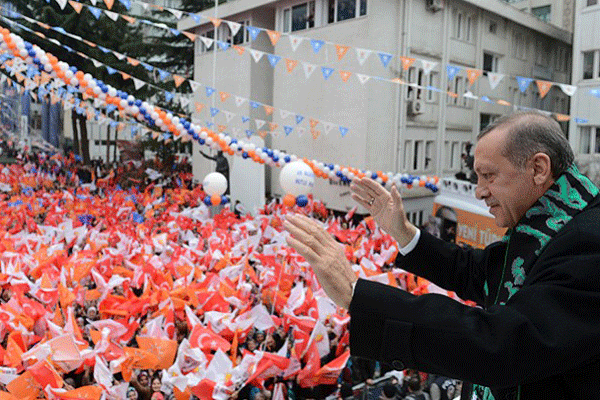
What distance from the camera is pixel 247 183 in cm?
1617

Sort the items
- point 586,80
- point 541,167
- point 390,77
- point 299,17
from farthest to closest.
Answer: point 299,17, point 586,80, point 390,77, point 541,167

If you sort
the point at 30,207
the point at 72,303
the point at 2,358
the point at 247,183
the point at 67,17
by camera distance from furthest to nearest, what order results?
the point at 67,17 → the point at 247,183 → the point at 30,207 → the point at 72,303 → the point at 2,358

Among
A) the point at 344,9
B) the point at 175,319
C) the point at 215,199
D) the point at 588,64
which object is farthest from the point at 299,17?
the point at 175,319

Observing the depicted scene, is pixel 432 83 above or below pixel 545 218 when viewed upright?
above

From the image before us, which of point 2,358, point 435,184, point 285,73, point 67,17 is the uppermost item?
point 67,17

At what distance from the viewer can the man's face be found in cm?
154

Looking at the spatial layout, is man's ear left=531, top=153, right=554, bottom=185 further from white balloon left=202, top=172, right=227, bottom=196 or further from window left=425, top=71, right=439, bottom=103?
window left=425, top=71, right=439, bottom=103

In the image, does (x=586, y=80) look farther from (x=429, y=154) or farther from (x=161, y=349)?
(x=161, y=349)

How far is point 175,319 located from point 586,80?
14.9 m

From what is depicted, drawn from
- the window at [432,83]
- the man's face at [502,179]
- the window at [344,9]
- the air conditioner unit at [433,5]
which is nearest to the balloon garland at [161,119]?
the window at [432,83]

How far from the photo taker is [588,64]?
16359 millimetres

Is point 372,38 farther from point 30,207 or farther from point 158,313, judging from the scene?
point 158,313

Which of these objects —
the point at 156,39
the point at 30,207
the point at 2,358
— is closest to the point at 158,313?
the point at 2,358

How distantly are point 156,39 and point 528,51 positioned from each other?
53.7 feet
